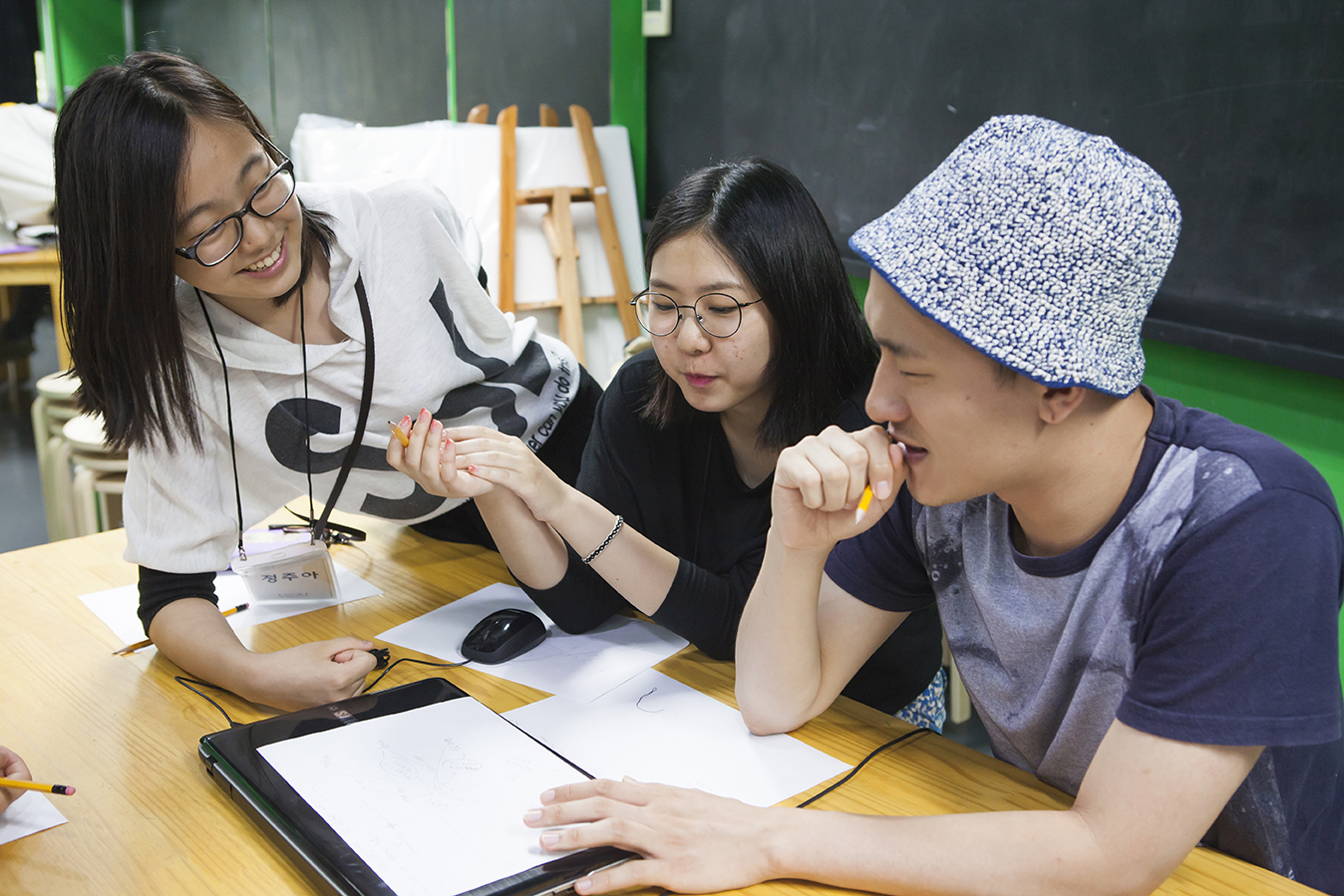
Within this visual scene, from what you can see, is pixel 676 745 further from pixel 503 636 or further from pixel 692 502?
pixel 692 502

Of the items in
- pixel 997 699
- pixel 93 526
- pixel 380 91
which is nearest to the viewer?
pixel 997 699

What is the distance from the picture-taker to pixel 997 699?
105 cm

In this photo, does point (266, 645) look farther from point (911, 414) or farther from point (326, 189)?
point (911, 414)

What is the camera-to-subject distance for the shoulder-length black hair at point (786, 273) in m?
1.27

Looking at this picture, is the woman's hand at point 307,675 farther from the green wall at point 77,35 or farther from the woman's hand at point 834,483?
the green wall at point 77,35

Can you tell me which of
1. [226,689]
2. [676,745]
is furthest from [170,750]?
[676,745]

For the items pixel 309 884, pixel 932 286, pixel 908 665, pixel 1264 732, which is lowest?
pixel 908 665

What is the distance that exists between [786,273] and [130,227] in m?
0.78

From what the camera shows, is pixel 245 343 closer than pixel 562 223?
Yes

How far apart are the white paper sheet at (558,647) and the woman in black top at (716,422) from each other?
0.13 feet

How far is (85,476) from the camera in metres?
2.61

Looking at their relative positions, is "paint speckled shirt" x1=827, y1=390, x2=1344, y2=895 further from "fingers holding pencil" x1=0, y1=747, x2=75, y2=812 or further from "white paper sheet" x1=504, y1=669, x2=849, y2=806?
"fingers holding pencil" x1=0, y1=747, x2=75, y2=812

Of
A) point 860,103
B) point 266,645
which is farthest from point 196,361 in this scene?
point 860,103

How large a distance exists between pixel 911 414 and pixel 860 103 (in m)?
2.23
